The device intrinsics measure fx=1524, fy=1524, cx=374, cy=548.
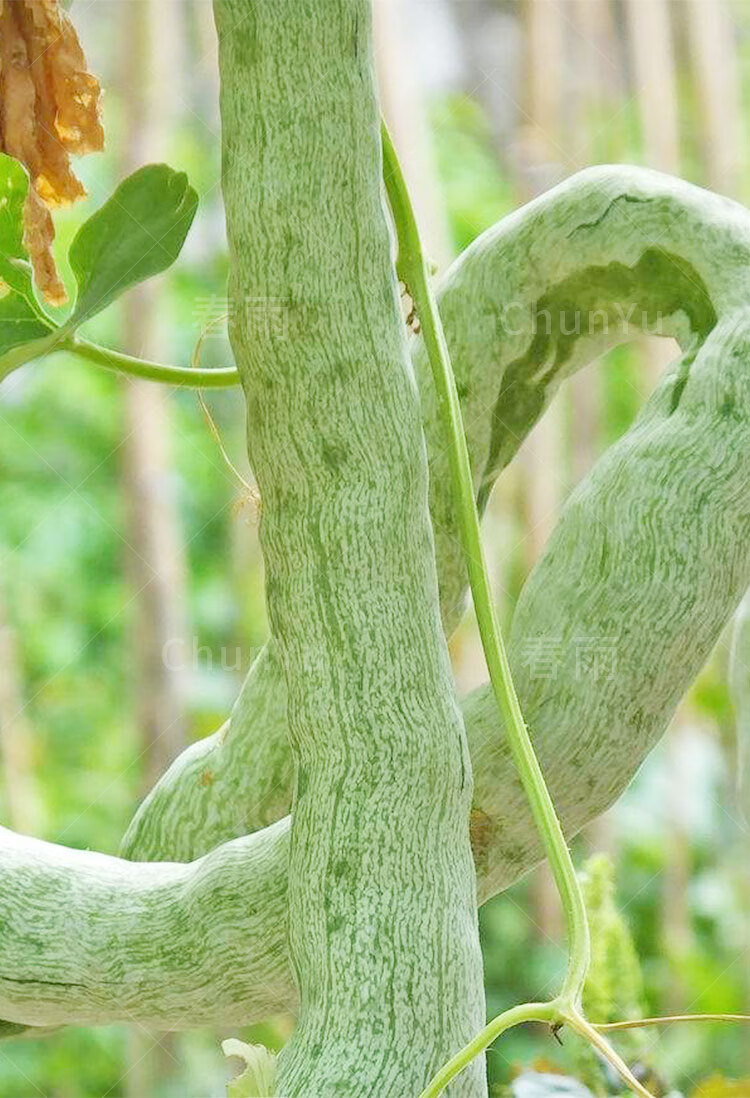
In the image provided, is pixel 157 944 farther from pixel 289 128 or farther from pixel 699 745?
A: pixel 699 745

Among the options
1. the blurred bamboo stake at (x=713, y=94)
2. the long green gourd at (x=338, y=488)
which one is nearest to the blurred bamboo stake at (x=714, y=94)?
the blurred bamboo stake at (x=713, y=94)

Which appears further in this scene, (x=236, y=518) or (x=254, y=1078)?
(x=236, y=518)

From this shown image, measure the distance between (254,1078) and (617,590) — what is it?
0.17 m

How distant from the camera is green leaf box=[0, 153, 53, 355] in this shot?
0.49m

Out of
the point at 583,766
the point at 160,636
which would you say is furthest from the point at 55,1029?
the point at 160,636

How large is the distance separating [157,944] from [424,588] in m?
0.14

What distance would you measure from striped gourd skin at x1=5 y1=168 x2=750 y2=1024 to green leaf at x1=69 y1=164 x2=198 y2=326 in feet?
0.41

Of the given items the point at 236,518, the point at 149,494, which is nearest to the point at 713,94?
the point at 149,494

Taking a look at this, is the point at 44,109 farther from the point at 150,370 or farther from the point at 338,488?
the point at 338,488

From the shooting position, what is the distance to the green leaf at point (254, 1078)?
38 centimetres

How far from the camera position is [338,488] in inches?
16.1

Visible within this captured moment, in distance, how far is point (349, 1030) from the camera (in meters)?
0.38

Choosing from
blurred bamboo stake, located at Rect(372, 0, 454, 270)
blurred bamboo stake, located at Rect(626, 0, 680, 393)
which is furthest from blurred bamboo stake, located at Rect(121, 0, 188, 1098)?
blurred bamboo stake, located at Rect(626, 0, 680, 393)

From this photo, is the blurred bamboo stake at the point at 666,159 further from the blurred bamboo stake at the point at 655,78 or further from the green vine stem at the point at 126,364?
the green vine stem at the point at 126,364
